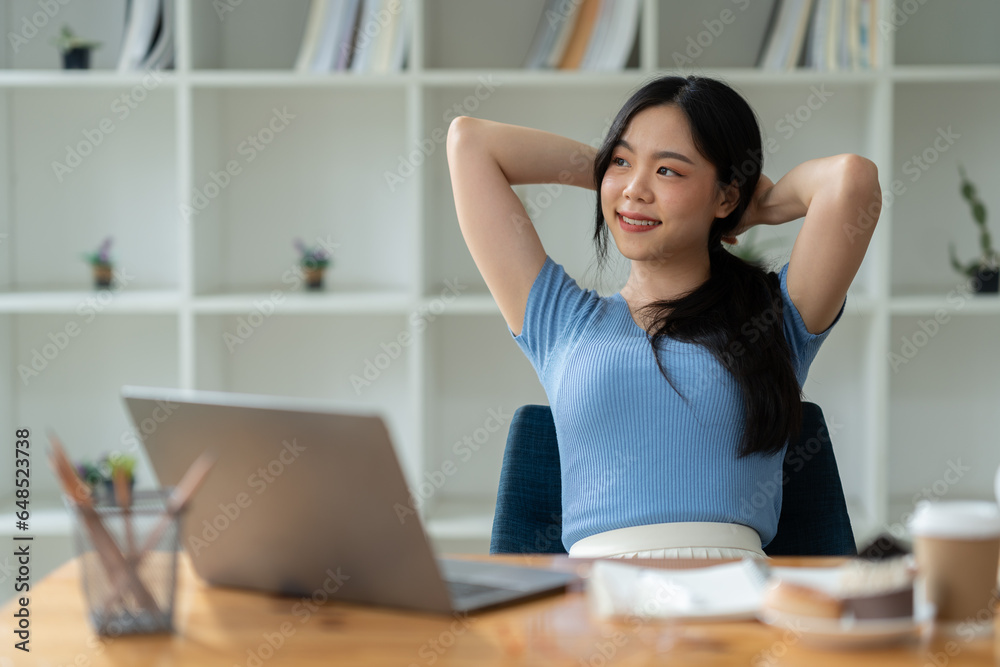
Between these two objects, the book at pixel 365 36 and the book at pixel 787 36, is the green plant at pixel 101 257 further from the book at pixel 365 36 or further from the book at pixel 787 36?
the book at pixel 787 36

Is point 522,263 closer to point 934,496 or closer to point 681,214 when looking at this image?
point 681,214

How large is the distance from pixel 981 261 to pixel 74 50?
2.38m

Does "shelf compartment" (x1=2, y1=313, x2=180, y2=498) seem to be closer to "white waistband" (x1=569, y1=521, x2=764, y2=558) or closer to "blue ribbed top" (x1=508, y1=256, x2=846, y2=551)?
"blue ribbed top" (x1=508, y1=256, x2=846, y2=551)

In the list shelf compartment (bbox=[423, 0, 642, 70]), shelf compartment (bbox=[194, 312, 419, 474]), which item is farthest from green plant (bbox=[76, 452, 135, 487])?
shelf compartment (bbox=[423, 0, 642, 70])

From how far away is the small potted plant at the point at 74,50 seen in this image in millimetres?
2453

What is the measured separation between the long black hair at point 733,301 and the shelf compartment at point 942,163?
1135 millimetres

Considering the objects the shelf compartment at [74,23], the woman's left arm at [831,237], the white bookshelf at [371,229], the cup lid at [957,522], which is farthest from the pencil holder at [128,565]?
the shelf compartment at [74,23]

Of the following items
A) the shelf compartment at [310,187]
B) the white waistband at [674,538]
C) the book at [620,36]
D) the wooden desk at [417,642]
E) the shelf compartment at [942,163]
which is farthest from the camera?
the shelf compartment at [310,187]

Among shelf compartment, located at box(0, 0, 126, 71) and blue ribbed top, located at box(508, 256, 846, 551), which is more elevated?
shelf compartment, located at box(0, 0, 126, 71)

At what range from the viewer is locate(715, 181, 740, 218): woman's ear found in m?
1.56

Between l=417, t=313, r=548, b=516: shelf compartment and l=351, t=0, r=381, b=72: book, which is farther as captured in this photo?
l=417, t=313, r=548, b=516: shelf compartment

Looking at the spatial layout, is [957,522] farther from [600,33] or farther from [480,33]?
[480,33]

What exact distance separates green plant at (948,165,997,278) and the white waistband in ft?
4.68

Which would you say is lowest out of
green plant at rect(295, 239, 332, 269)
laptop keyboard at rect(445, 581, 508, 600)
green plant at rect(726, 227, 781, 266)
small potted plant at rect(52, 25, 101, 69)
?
laptop keyboard at rect(445, 581, 508, 600)
